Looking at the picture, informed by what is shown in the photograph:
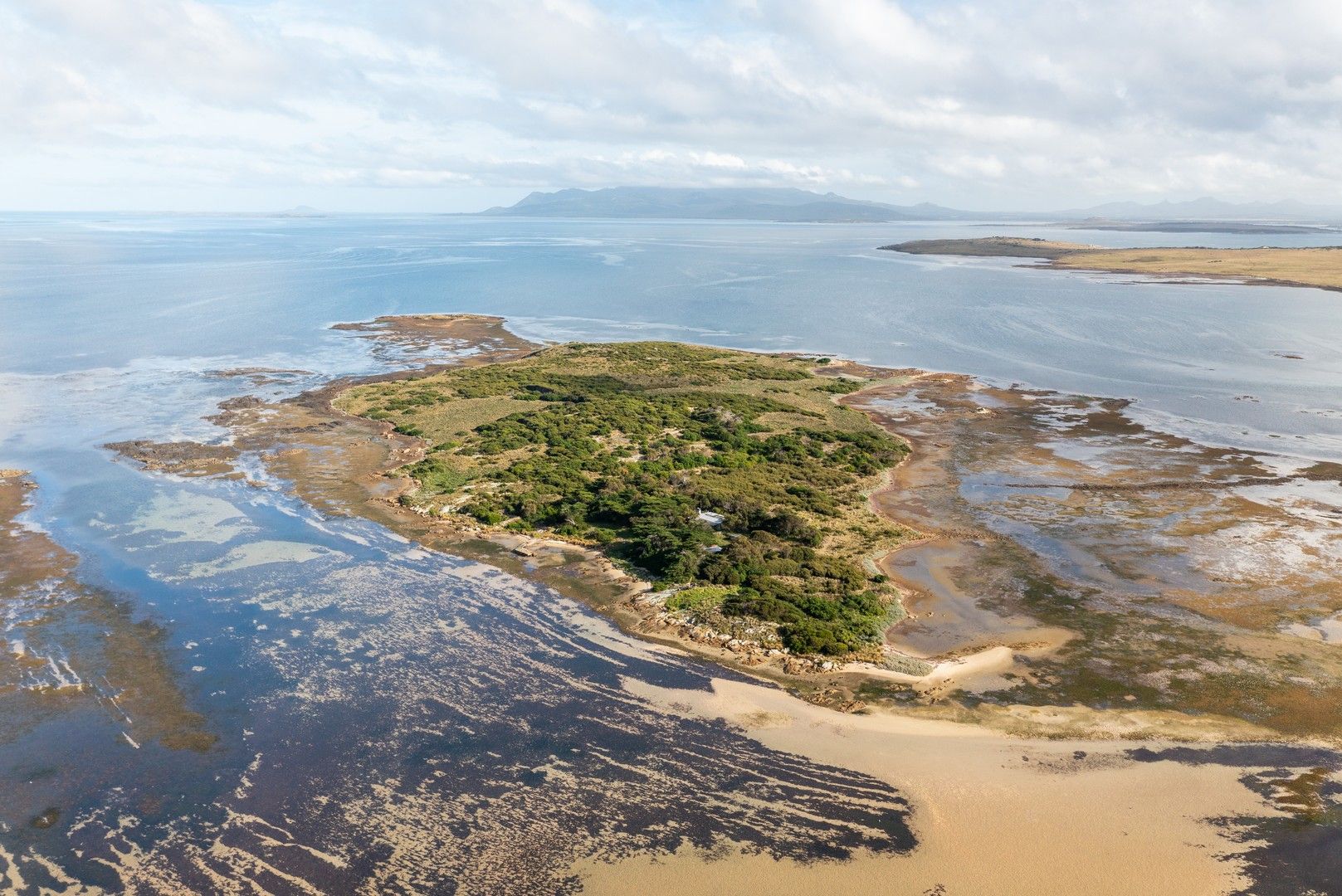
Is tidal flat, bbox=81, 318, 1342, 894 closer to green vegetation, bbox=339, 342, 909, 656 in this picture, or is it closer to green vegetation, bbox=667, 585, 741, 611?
green vegetation, bbox=667, 585, 741, 611

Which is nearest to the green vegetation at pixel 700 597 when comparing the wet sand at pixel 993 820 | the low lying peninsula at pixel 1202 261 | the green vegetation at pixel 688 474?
the green vegetation at pixel 688 474

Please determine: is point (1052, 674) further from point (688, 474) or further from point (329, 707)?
point (688, 474)

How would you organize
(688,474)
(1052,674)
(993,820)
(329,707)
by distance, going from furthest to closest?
(688,474)
(1052,674)
(329,707)
(993,820)

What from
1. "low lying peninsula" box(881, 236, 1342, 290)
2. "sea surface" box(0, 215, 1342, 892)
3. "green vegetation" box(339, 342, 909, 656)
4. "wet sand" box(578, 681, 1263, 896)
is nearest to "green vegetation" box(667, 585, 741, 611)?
"green vegetation" box(339, 342, 909, 656)

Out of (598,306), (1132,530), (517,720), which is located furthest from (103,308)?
(1132,530)

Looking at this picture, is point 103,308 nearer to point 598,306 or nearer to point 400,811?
point 598,306

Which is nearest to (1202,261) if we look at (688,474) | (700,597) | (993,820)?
(688,474)
